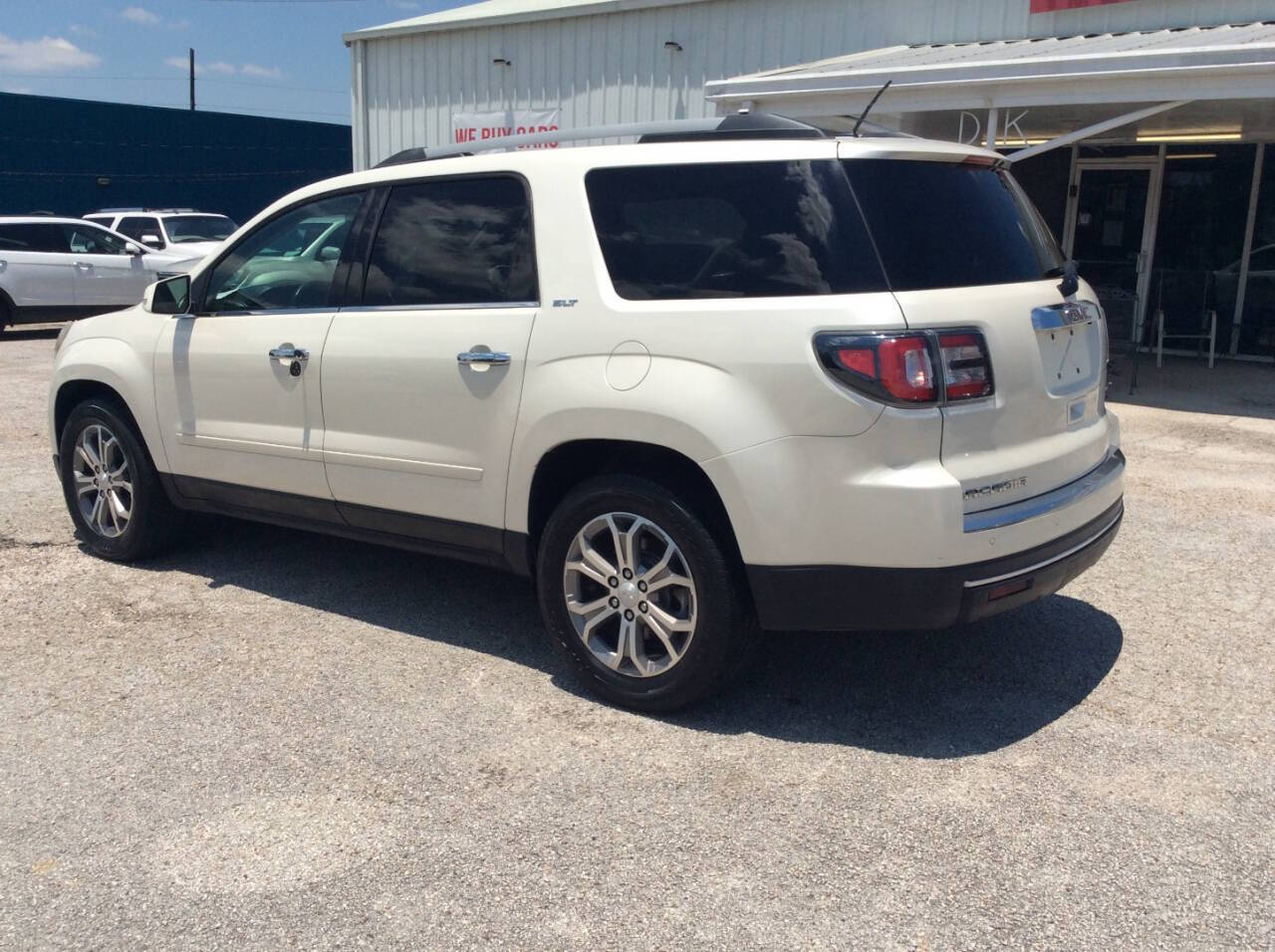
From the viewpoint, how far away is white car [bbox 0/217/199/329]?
15.3 metres

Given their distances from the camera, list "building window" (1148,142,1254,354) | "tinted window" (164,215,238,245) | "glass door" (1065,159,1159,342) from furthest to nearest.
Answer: "tinted window" (164,215,238,245) < "glass door" (1065,159,1159,342) < "building window" (1148,142,1254,354)

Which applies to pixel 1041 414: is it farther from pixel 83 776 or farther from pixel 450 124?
pixel 450 124

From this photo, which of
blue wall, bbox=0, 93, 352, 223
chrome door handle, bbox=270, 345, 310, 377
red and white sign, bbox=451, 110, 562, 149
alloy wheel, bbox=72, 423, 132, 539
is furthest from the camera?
blue wall, bbox=0, 93, 352, 223

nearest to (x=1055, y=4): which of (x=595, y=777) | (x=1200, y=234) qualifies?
(x=1200, y=234)

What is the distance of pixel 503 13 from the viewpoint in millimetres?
17109

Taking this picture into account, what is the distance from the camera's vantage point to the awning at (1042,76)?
30.1ft

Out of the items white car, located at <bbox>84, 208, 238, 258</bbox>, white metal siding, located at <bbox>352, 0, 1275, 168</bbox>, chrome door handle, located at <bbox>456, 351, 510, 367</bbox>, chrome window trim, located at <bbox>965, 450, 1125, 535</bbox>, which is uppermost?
white metal siding, located at <bbox>352, 0, 1275, 168</bbox>

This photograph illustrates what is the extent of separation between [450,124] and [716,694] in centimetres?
1572

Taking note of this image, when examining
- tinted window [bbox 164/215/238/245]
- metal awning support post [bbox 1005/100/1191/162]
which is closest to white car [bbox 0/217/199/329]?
tinted window [bbox 164/215/238/245]

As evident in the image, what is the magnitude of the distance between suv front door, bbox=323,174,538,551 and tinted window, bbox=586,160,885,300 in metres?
0.39

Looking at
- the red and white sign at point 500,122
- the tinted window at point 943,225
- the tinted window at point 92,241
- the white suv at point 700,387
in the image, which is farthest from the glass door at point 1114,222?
the tinted window at point 92,241

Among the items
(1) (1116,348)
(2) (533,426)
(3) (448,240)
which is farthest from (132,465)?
(1) (1116,348)

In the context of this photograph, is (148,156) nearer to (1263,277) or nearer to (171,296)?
(1263,277)

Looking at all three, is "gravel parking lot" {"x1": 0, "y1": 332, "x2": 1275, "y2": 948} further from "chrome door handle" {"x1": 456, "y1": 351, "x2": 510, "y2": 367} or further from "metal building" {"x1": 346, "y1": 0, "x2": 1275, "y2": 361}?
"metal building" {"x1": 346, "y1": 0, "x2": 1275, "y2": 361}
